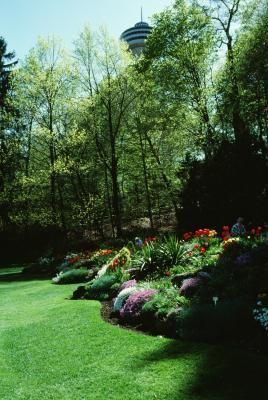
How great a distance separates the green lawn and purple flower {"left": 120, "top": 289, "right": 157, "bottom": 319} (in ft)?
1.72

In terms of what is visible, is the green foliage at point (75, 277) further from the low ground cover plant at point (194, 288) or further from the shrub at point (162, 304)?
the shrub at point (162, 304)

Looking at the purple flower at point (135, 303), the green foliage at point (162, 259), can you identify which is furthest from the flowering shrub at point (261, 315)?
the green foliage at point (162, 259)

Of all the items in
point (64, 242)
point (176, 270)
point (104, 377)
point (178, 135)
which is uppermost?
point (178, 135)

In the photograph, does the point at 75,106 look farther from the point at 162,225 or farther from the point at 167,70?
the point at 162,225

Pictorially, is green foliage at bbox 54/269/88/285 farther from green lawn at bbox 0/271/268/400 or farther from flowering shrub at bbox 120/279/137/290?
green lawn at bbox 0/271/268/400

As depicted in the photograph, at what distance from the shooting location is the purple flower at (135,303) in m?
8.47

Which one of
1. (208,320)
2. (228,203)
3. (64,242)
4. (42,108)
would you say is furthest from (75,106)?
(208,320)

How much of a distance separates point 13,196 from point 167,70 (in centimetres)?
1552

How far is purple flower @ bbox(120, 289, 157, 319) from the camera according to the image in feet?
27.8

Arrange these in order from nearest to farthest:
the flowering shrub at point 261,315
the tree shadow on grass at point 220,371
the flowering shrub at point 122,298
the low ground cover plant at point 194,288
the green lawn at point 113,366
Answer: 1. the tree shadow on grass at point 220,371
2. the green lawn at point 113,366
3. the flowering shrub at point 261,315
4. the low ground cover plant at point 194,288
5. the flowering shrub at point 122,298

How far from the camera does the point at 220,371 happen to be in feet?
17.2

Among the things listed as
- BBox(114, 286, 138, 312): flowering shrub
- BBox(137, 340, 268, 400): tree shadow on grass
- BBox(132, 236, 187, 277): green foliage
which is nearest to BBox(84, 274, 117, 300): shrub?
BBox(132, 236, 187, 277): green foliage

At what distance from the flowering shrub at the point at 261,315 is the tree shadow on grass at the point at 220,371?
0.46m

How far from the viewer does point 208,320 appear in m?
6.59
